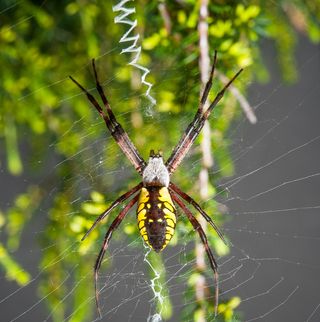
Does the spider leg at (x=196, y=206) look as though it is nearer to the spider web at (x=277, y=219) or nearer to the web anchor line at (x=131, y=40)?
the web anchor line at (x=131, y=40)

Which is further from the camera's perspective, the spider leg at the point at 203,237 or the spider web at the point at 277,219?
the spider web at the point at 277,219

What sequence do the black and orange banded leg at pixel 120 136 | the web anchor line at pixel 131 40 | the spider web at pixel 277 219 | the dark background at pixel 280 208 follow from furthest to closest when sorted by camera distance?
the dark background at pixel 280 208, the spider web at pixel 277 219, the black and orange banded leg at pixel 120 136, the web anchor line at pixel 131 40

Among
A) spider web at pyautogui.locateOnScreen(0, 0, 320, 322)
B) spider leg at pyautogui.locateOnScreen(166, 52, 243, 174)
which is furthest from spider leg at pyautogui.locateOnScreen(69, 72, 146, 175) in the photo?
spider web at pyautogui.locateOnScreen(0, 0, 320, 322)

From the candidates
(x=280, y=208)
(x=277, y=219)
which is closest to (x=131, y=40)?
(x=280, y=208)

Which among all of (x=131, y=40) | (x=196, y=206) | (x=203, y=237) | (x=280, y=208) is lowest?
(x=203, y=237)

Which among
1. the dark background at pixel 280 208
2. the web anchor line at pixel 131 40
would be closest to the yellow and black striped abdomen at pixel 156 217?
the web anchor line at pixel 131 40

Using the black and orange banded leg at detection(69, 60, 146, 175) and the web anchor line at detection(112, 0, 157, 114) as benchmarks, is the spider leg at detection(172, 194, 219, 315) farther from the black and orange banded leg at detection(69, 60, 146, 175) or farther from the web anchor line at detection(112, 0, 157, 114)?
the web anchor line at detection(112, 0, 157, 114)

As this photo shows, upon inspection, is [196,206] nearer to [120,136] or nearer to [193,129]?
[193,129]
